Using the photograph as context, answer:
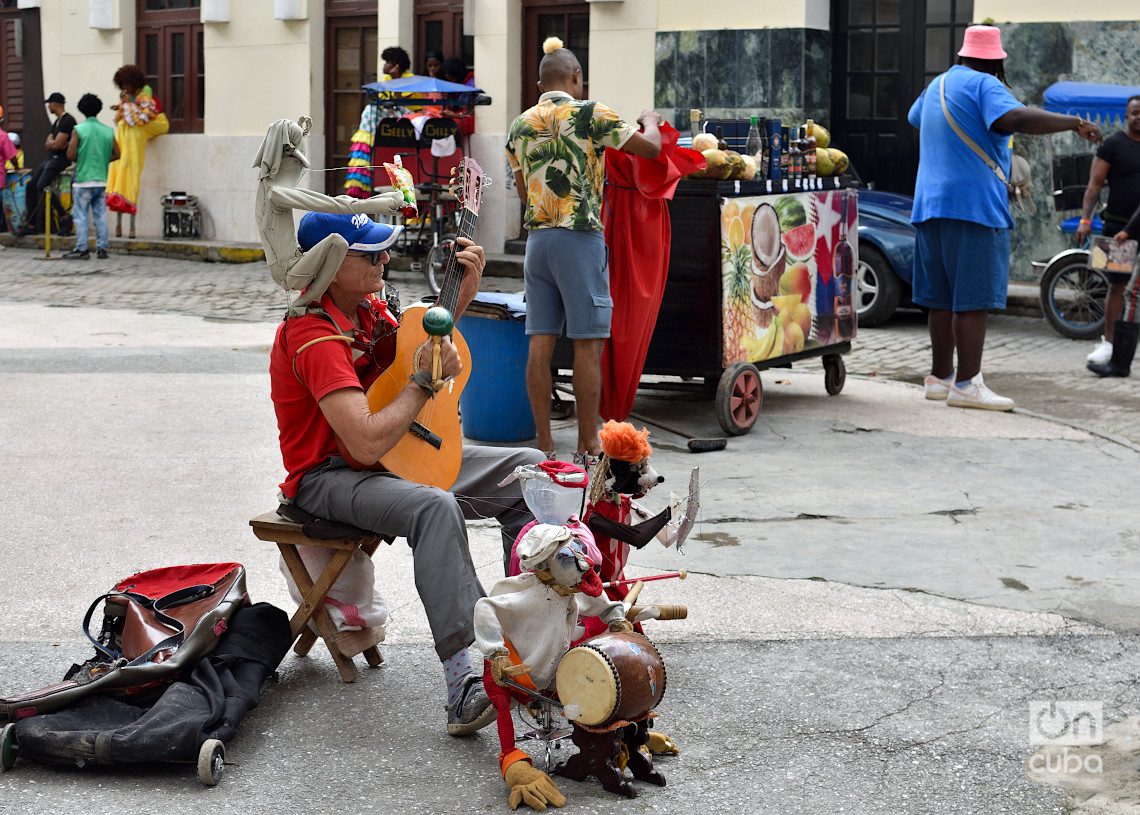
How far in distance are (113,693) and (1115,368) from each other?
25.1 ft

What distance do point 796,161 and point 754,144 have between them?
456 millimetres

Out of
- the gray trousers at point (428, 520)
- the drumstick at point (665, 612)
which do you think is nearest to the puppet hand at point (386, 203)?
the gray trousers at point (428, 520)

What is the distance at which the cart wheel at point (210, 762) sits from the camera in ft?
11.1

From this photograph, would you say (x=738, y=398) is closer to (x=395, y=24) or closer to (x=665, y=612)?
(x=665, y=612)

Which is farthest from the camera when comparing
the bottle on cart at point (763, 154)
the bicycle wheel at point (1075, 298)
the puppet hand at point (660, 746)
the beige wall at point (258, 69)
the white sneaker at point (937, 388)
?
the beige wall at point (258, 69)

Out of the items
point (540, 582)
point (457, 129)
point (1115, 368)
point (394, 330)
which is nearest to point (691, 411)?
point (1115, 368)

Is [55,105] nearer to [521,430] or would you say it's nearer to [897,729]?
[521,430]

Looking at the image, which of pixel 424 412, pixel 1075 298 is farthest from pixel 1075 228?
pixel 424 412

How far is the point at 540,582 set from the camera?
349cm

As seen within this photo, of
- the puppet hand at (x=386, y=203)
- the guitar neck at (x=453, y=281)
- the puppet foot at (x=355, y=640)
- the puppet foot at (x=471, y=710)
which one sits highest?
the puppet hand at (x=386, y=203)

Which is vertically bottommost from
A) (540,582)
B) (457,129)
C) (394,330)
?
(540,582)

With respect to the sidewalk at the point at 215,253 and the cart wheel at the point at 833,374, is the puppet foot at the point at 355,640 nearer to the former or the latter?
the cart wheel at the point at 833,374

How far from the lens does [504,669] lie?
3.37 metres

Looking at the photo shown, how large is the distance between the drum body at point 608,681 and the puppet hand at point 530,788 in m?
0.17
